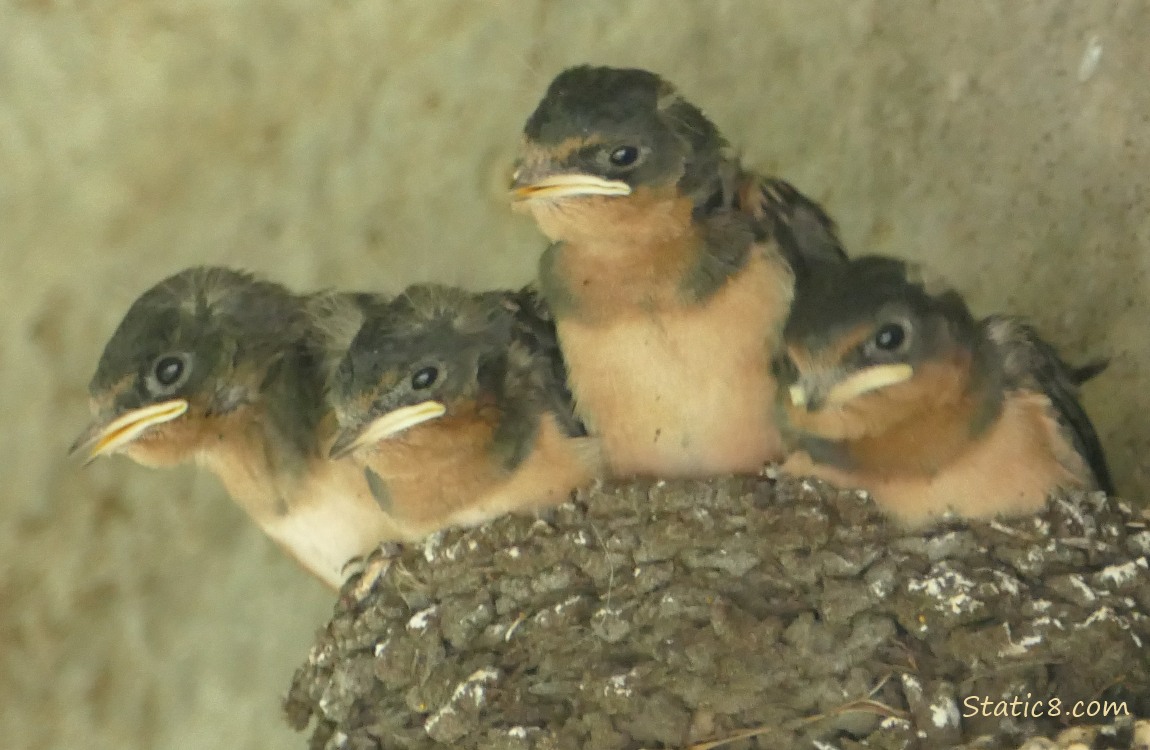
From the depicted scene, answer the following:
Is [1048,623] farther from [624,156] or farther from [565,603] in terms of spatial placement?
[624,156]

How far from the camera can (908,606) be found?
2.08 meters

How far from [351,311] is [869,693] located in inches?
46.3

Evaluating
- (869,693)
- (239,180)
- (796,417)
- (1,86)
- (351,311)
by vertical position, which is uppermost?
(1,86)

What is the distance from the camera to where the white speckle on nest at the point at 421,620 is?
2.29 meters

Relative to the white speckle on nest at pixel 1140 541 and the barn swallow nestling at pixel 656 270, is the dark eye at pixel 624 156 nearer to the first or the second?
the barn swallow nestling at pixel 656 270

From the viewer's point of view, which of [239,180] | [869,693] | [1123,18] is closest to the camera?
[869,693]

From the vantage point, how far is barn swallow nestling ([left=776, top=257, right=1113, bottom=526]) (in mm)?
2062

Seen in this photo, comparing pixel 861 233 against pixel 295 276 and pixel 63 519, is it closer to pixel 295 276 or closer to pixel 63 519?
pixel 295 276

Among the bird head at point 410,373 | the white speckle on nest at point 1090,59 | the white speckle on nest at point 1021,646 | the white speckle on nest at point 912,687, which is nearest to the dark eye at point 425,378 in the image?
the bird head at point 410,373

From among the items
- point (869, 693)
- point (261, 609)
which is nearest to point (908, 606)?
point (869, 693)

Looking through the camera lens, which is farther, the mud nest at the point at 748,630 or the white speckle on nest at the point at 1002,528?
the white speckle on nest at the point at 1002,528

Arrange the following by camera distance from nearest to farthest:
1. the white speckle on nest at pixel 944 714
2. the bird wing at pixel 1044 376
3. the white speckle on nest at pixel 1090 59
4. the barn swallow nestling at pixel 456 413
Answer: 1. the white speckle on nest at pixel 944 714
2. the barn swallow nestling at pixel 456 413
3. the bird wing at pixel 1044 376
4. the white speckle on nest at pixel 1090 59

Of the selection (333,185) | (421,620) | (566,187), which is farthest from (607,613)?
(333,185)

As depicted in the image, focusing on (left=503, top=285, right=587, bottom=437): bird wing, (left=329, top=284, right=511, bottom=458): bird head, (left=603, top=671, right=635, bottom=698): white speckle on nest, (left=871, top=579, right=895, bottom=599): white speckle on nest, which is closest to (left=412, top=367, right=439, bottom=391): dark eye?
(left=329, top=284, right=511, bottom=458): bird head
